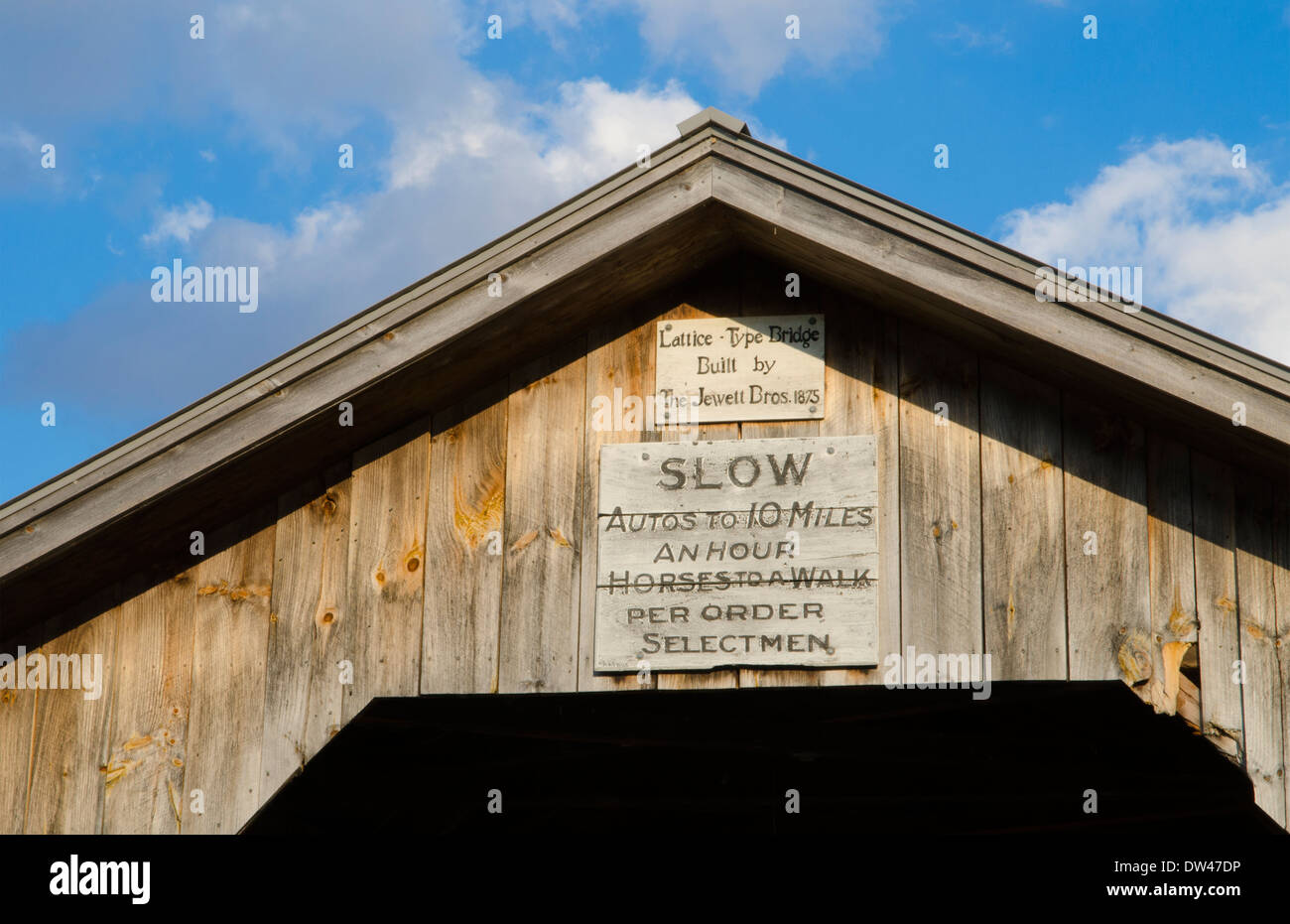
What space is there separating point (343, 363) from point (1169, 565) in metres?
3.03

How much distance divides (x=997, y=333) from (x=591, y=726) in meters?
2.59

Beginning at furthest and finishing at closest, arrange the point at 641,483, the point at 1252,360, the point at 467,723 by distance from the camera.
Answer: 1. the point at 467,723
2. the point at 641,483
3. the point at 1252,360

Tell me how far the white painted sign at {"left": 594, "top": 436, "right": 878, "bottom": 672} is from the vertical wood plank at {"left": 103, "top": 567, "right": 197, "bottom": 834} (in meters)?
1.70

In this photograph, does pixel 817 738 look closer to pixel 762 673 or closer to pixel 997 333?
pixel 762 673

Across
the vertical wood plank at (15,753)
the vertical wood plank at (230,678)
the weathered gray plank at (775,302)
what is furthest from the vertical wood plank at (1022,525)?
the vertical wood plank at (15,753)

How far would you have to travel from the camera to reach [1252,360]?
424 cm

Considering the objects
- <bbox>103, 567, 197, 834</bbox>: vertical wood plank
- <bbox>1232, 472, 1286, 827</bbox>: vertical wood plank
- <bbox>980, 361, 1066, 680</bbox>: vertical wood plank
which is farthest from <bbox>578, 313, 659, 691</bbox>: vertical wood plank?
<bbox>1232, 472, 1286, 827</bbox>: vertical wood plank

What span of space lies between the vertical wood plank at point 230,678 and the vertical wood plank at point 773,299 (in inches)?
78.7

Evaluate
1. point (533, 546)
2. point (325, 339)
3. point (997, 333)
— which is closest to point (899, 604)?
point (997, 333)

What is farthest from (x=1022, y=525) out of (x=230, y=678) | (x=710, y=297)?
(x=230, y=678)

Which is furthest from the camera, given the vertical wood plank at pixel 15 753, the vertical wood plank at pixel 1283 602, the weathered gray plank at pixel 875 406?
the vertical wood plank at pixel 15 753

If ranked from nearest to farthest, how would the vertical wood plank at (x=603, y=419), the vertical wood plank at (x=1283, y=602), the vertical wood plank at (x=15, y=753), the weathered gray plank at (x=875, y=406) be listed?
the vertical wood plank at (x=1283, y=602) → the weathered gray plank at (x=875, y=406) → the vertical wood plank at (x=603, y=419) → the vertical wood plank at (x=15, y=753)

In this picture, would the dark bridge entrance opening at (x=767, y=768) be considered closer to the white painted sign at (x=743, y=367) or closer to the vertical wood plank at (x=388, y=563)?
the vertical wood plank at (x=388, y=563)

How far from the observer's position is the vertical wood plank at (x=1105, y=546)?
4.41 metres
